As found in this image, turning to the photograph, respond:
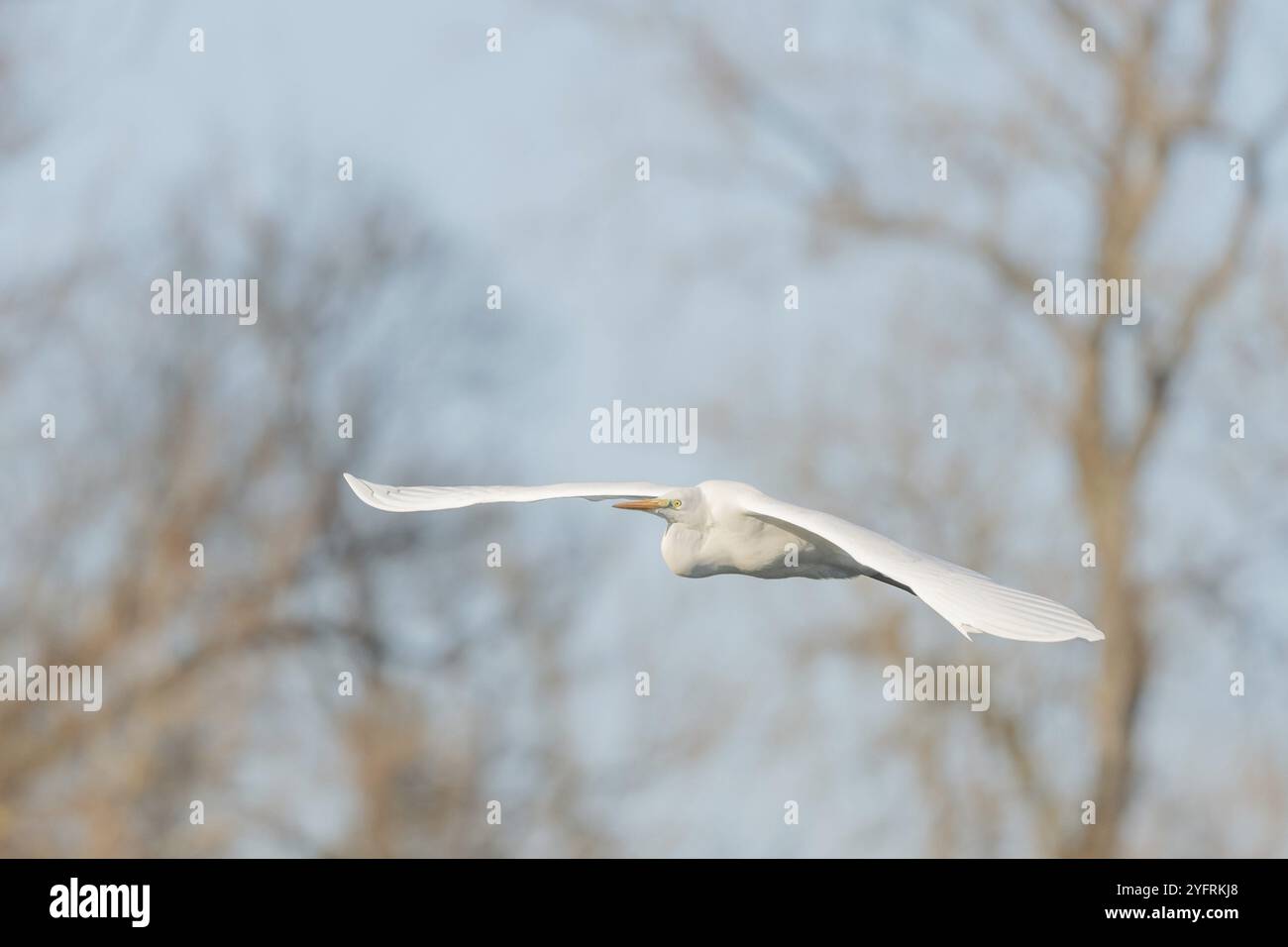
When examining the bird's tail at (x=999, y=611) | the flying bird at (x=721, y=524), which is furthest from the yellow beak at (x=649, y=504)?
the bird's tail at (x=999, y=611)

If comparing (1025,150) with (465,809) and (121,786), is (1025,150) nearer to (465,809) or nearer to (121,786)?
(465,809)

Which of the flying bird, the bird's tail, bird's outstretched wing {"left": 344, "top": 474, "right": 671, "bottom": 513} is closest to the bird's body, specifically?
the flying bird

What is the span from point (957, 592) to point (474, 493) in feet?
6.68

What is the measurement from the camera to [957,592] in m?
4.65

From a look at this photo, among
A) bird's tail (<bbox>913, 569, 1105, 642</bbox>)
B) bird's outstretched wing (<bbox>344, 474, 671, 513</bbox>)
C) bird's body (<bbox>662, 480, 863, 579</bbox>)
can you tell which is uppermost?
bird's outstretched wing (<bbox>344, 474, 671, 513</bbox>)

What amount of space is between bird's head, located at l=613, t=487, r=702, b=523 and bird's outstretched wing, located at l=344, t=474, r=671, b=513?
33 millimetres

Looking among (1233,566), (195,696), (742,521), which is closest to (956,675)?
(1233,566)

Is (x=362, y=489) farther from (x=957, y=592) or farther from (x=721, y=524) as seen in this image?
(x=957, y=592)

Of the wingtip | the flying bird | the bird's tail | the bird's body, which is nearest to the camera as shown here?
the bird's tail

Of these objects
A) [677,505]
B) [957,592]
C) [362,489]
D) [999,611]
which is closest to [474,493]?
[362,489]

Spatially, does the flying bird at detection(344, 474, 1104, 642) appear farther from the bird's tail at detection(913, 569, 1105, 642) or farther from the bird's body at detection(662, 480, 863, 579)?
the bird's tail at detection(913, 569, 1105, 642)

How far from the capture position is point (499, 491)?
6.07m

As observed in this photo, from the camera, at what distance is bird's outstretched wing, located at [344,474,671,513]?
19.1 feet

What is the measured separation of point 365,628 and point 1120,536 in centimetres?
588
